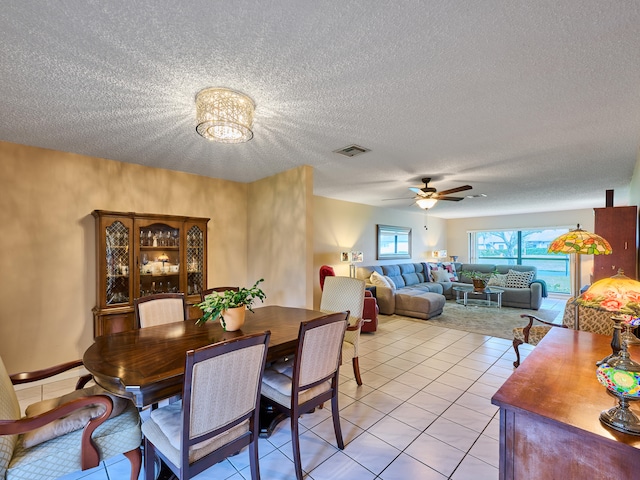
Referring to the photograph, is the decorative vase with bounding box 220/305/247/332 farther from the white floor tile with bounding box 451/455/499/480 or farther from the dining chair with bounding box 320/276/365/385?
the white floor tile with bounding box 451/455/499/480

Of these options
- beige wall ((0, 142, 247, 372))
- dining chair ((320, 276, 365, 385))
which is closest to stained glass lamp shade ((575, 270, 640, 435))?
dining chair ((320, 276, 365, 385))

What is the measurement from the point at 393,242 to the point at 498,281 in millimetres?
2733

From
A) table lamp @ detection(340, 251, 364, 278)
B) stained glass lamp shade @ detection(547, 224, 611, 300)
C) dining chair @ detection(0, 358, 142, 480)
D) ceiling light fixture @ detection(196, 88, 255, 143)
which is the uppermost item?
ceiling light fixture @ detection(196, 88, 255, 143)

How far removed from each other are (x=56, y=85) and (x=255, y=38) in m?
1.42

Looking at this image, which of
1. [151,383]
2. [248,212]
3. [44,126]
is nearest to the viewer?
[151,383]

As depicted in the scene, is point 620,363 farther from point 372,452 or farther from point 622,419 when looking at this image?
point 372,452

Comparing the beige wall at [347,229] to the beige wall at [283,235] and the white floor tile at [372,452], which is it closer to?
the beige wall at [283,235]

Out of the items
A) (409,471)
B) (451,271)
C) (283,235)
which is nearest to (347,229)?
(283,235)

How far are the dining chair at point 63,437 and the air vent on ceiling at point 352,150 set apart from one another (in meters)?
2.72

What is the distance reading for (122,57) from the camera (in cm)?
160

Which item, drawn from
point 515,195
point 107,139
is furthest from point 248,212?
point 515,195

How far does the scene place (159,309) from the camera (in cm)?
258

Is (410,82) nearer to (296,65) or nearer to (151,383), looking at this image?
(296,65)

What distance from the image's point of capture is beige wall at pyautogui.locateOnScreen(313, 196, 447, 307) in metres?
5.75
